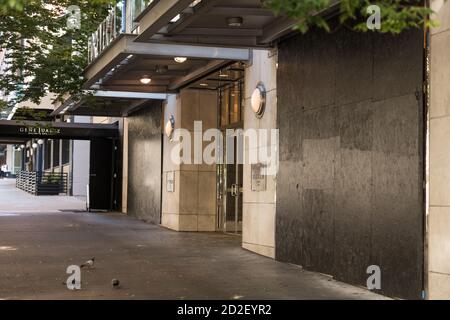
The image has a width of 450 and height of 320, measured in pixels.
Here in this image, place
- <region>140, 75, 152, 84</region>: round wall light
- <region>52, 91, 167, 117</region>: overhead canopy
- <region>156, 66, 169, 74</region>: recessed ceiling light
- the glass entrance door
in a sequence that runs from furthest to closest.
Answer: <region>52, 91, 167, 117</region>: overhead canopy
the glass entrance door
<region>140, 75, 152, 84</region>: round wall light
<region>156, 66, 169, 74</region>: recessed ceiling light

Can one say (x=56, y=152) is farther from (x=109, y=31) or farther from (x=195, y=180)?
(x=109, y=31)

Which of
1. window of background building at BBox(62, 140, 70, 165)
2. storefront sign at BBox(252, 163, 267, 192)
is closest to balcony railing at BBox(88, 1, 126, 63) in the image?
storefront sign at BBox(252, 163, 267, 192)

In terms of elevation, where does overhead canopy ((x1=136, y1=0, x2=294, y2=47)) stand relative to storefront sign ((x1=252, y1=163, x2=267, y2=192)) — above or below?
above

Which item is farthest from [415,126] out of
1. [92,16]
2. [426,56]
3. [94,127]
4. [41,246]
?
[94,127]

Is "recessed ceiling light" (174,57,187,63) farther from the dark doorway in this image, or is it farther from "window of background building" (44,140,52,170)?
"window of background building" (44,140,52,170)

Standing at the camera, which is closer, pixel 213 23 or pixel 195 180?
pixel 213 23

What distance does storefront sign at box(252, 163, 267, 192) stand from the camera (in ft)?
43.1

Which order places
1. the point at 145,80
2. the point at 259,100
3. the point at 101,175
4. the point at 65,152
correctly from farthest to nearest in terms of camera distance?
the point at 65,152 < the point at 101,175 < the point at 145,80 < the point at 259,100

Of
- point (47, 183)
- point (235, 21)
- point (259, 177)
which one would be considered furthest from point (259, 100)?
point (47, 183)

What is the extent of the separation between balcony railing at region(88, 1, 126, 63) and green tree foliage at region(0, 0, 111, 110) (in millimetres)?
301

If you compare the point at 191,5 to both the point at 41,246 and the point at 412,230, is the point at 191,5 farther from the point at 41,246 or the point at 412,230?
the point at 41,246

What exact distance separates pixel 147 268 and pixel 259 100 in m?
3.99

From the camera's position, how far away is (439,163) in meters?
8.14
